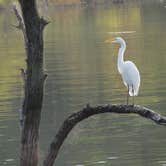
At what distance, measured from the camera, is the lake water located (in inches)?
669

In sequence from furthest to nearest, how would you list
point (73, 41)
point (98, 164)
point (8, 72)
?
point (73, 41)
point (8, 72)
point (98, 164)

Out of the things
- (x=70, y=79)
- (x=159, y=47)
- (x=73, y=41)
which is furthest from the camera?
(x=73, y=41)

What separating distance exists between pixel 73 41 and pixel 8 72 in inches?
654

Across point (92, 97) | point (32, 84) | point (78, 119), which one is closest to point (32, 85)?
point (32, 84)

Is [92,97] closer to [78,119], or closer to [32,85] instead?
[78,119]

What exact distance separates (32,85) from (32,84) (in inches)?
0.5

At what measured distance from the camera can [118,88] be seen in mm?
27922

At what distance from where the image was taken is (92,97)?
25953 millimetres

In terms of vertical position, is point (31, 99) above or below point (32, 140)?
above

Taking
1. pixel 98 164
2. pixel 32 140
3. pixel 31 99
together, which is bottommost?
pixel 98 164

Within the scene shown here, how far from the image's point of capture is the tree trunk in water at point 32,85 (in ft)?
20.2

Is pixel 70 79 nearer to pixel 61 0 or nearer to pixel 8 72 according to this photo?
pixel 8 72

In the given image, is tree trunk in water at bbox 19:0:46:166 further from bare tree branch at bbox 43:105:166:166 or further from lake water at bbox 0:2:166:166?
lake water at bbox 0:2:166:166

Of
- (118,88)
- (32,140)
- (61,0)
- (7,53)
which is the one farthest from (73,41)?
(61,0)
